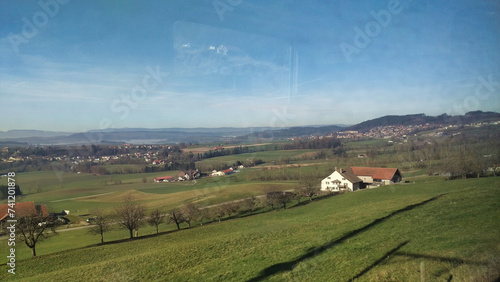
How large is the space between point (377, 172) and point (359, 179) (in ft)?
10.8

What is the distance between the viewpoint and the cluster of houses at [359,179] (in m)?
42.6

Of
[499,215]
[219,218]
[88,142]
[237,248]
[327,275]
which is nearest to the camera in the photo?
[327,275]

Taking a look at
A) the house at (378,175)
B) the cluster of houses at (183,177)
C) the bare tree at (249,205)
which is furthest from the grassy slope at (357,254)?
the cluster of houses at (183,177)

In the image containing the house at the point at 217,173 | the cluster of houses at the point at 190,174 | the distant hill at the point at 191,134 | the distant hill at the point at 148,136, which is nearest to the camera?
the distant hill at the point at 191,134

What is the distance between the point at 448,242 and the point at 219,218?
80.3ft

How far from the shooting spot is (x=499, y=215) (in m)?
8.84

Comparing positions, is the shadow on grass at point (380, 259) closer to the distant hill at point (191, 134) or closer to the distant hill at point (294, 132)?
the distant hill at point (191, 134)

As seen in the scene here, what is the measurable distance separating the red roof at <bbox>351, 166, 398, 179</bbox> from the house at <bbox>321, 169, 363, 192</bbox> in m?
2.53

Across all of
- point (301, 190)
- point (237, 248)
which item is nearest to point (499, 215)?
point (237, 248)

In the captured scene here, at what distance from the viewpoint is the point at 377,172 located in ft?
148

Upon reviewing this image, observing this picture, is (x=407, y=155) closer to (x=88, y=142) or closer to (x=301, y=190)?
(x=301, y=190)

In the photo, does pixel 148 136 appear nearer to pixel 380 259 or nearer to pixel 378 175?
pixel 378 175

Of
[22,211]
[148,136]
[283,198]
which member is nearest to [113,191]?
[22,211]

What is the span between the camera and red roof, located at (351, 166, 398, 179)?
4339 cm
